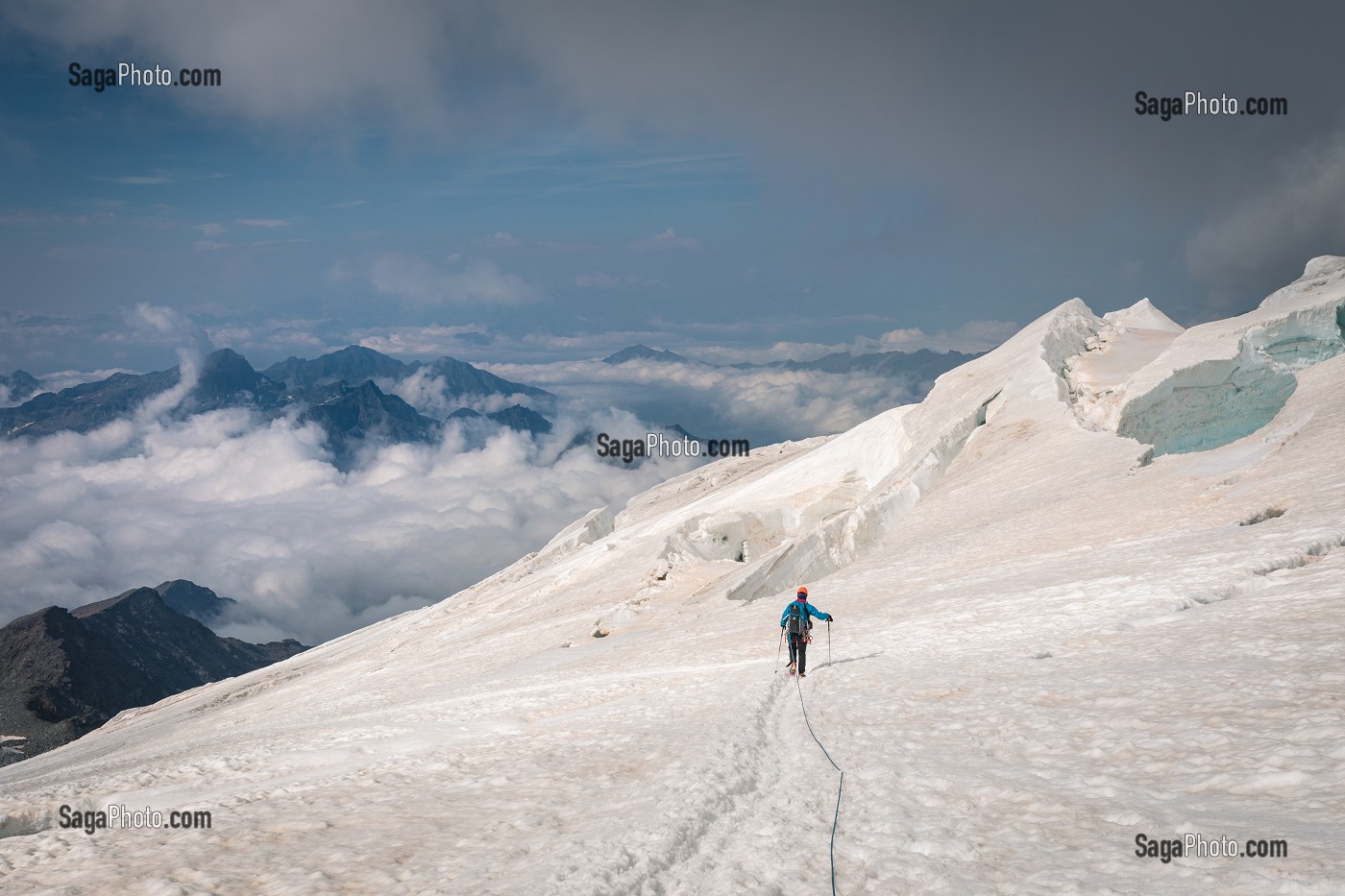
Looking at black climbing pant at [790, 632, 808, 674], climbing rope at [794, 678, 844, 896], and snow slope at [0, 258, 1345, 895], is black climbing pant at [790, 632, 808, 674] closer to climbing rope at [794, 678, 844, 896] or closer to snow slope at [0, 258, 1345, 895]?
snow slope at [0, 258, 1345, 895]

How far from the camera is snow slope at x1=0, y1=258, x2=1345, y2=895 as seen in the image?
969 cm

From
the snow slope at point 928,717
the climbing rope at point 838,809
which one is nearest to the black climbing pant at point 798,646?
the snow slope at point 928,717

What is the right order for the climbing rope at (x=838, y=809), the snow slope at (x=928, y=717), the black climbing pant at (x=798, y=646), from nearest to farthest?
the climbing rope at (x=838, y=809)
the snow slope at (x=928, y=717)
the black climbing pant at (x=798, y=646)

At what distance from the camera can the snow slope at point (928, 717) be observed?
9.69 metres

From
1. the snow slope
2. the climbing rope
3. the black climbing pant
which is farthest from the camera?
the black climbing pant

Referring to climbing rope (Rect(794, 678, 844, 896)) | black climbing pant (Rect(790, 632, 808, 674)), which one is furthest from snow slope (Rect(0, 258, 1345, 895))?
black climbing pant (Rect(790, 632, 808, 674))

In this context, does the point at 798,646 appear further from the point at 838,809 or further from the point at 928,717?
the point at 838,809

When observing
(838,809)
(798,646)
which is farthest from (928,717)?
(798,646)

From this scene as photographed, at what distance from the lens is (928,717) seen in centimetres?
1523

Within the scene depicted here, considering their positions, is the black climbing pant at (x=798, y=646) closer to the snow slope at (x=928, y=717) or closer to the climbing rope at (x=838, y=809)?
the snow slope at (x=928, y=717)

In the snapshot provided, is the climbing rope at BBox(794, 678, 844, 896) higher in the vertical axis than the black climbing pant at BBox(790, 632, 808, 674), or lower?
lower

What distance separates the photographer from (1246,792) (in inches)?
388

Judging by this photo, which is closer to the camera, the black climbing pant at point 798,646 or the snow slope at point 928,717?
the snow slope at point 928,717

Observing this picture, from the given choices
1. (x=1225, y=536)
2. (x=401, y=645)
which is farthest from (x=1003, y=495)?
(x=401, y=645)
